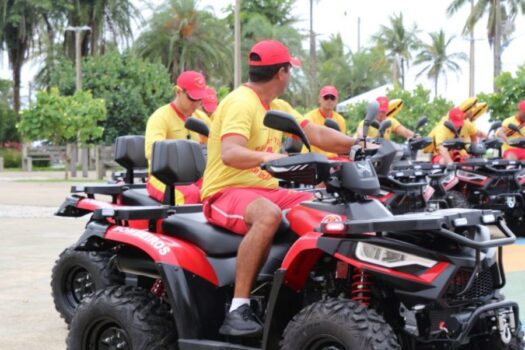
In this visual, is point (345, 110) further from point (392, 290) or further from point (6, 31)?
point (392, 290)

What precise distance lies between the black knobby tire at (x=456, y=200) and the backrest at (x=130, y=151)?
6.45 m

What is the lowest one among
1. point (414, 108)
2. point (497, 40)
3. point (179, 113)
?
point (179, 113)

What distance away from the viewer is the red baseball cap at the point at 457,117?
16094 mm

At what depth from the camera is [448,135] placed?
1602 centimetres

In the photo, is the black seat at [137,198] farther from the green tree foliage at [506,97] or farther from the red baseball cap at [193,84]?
the green tree foliage at [506,97]

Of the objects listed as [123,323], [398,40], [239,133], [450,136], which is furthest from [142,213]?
[398,40]

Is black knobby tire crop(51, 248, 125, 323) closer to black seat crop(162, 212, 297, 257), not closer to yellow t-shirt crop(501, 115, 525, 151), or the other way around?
black seat crop(162, 212, 297, 257)

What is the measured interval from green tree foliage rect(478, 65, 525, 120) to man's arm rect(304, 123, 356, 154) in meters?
24.7

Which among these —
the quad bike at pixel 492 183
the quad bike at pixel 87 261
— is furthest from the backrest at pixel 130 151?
the quad bike at pixel 492 183

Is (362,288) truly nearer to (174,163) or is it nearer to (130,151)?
(174,163)

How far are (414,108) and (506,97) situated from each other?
36.9ft

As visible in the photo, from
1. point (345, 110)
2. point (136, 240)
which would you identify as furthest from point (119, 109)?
point (136, 240)

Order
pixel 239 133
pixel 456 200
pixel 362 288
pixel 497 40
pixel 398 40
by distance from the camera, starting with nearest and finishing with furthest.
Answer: pixel 362 288, pixel 239 133, pixel 456 200, pixel 497 40, pixel 398 40

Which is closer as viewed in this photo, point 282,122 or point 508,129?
point 282,122
